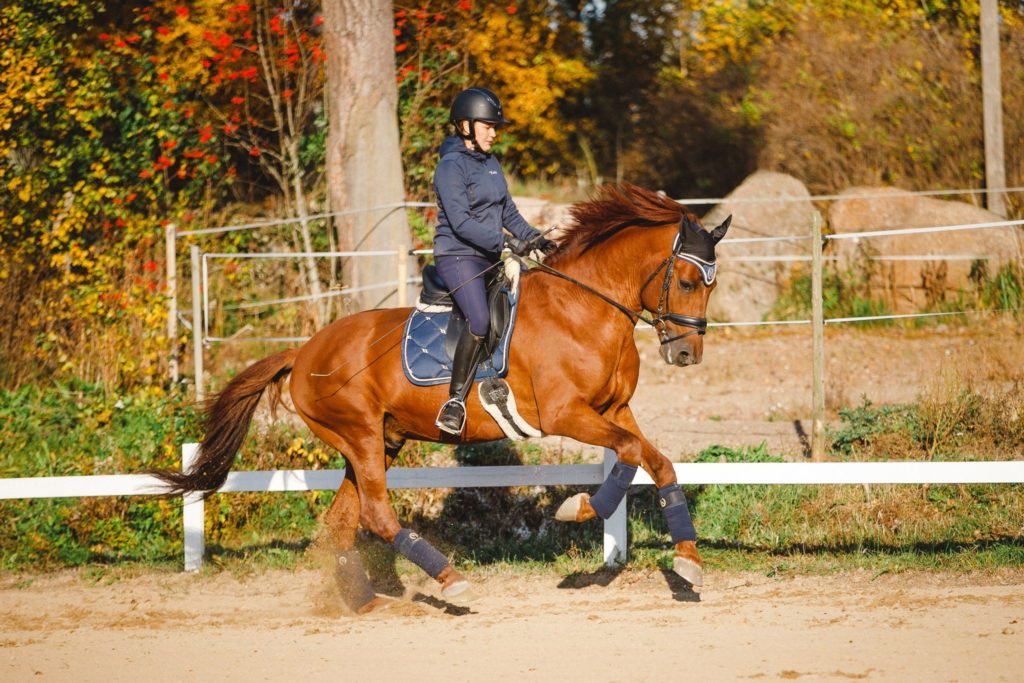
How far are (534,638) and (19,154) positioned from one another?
33.8 ft

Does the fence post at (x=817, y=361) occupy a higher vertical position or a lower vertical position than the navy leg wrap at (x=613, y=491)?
higher

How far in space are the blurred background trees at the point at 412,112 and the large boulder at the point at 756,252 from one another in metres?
1.60

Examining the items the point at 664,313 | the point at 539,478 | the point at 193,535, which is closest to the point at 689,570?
the point at 664,313

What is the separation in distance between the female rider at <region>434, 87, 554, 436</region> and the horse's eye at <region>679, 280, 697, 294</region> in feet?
3.28

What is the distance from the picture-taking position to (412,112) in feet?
47.6

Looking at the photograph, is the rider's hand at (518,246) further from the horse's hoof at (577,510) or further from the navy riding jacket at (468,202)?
the horse's hoof at (577,510)

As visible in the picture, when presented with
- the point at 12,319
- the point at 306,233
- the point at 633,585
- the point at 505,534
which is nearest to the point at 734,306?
the point at 306,233

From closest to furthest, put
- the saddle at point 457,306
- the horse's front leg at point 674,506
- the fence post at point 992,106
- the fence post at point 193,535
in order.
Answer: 1. the horse's front leg at point 674,506
2. the saddle at point 457,306
3. the fence post at point 193,535
4. the fence post at point 992,106

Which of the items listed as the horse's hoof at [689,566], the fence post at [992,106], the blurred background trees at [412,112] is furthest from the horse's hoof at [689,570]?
the fence post at [992,106]

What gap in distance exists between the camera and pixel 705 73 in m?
19.6

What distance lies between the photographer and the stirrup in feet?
21.9

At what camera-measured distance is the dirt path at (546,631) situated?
5.62 m

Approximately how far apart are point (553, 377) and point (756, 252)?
364 inches

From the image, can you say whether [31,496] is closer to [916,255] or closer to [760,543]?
[760,543]
